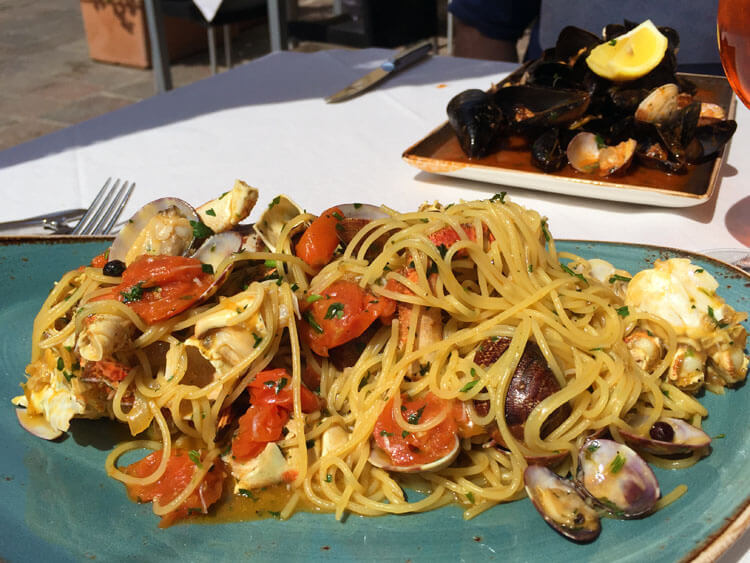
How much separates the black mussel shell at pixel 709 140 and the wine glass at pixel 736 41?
0.37m

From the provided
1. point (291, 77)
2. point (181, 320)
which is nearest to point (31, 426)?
point (181, 320)

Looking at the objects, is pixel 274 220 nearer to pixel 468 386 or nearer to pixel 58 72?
pixel 468 386

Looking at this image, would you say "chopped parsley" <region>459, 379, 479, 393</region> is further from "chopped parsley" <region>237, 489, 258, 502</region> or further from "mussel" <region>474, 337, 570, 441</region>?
"chopped parsley" <region>237, 489, 258, 502</region>

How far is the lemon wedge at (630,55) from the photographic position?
119 inches

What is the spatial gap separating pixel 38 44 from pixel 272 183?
9.80 metres

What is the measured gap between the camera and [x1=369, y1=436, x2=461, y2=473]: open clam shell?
4.91ft

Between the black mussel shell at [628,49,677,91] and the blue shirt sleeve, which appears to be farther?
the blue shirt sleeve

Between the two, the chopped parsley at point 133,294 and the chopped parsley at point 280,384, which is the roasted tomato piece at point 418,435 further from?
the chopped parsley at point 133,294

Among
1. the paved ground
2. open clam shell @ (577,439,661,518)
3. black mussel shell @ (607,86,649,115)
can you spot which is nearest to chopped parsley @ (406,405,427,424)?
open clam shell @ (577,439,661,518)

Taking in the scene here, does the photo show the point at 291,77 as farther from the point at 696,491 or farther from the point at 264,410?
the point at 696,491

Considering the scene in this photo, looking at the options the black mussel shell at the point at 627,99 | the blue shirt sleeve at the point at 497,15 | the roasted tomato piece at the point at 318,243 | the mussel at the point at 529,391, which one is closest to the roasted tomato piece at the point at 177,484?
the roasted tomato piece at the point at 318,243

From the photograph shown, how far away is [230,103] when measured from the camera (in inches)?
152

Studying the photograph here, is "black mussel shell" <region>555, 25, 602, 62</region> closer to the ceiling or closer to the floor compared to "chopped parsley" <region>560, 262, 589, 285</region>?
closer to the ceiling

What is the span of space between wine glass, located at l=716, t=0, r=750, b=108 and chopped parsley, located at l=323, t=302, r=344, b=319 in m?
1.45
